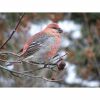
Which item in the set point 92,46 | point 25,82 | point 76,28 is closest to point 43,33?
point 25,82

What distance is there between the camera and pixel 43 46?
2832 millimetres

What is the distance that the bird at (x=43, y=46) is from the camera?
267 cm

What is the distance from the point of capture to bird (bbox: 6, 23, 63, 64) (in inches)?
105

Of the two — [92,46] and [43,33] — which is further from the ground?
[92,46]

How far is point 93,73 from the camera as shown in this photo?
732 cm

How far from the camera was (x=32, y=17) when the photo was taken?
6340 millimetres

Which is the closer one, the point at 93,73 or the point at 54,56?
the point at 54,56

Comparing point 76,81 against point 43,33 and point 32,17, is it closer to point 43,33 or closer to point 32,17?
point 32,17

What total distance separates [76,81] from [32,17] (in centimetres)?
116

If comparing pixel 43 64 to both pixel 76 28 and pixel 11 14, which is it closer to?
pixel 11 14
